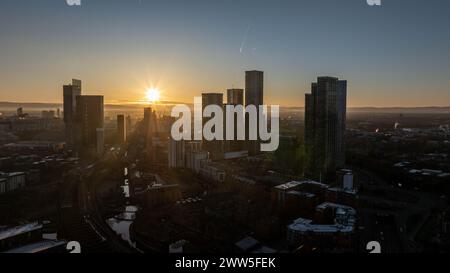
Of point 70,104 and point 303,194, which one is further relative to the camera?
point 70,104

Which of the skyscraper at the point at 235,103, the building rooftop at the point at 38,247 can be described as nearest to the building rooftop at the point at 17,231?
the building rooftop at the point at 38,247

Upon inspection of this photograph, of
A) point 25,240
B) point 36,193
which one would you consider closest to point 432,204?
point 25,240

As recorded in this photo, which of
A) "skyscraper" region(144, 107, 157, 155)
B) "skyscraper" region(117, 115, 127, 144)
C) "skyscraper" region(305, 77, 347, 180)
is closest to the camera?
"skyscraper" region(305, 77, 347, 180)

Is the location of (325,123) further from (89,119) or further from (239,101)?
(89,119)

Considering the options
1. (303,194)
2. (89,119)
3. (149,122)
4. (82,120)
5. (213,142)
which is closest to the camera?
(303,194)

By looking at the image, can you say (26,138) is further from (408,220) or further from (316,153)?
(408,220)

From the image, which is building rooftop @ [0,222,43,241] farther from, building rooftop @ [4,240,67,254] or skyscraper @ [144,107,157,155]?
skyscraper @ [144,107,157,155]

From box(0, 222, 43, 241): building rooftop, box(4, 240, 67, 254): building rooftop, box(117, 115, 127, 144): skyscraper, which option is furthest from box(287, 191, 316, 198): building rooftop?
box(117, 115, 127, 144): skyscraper

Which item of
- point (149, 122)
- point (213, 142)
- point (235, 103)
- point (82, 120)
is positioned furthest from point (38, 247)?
point (149, 122)
